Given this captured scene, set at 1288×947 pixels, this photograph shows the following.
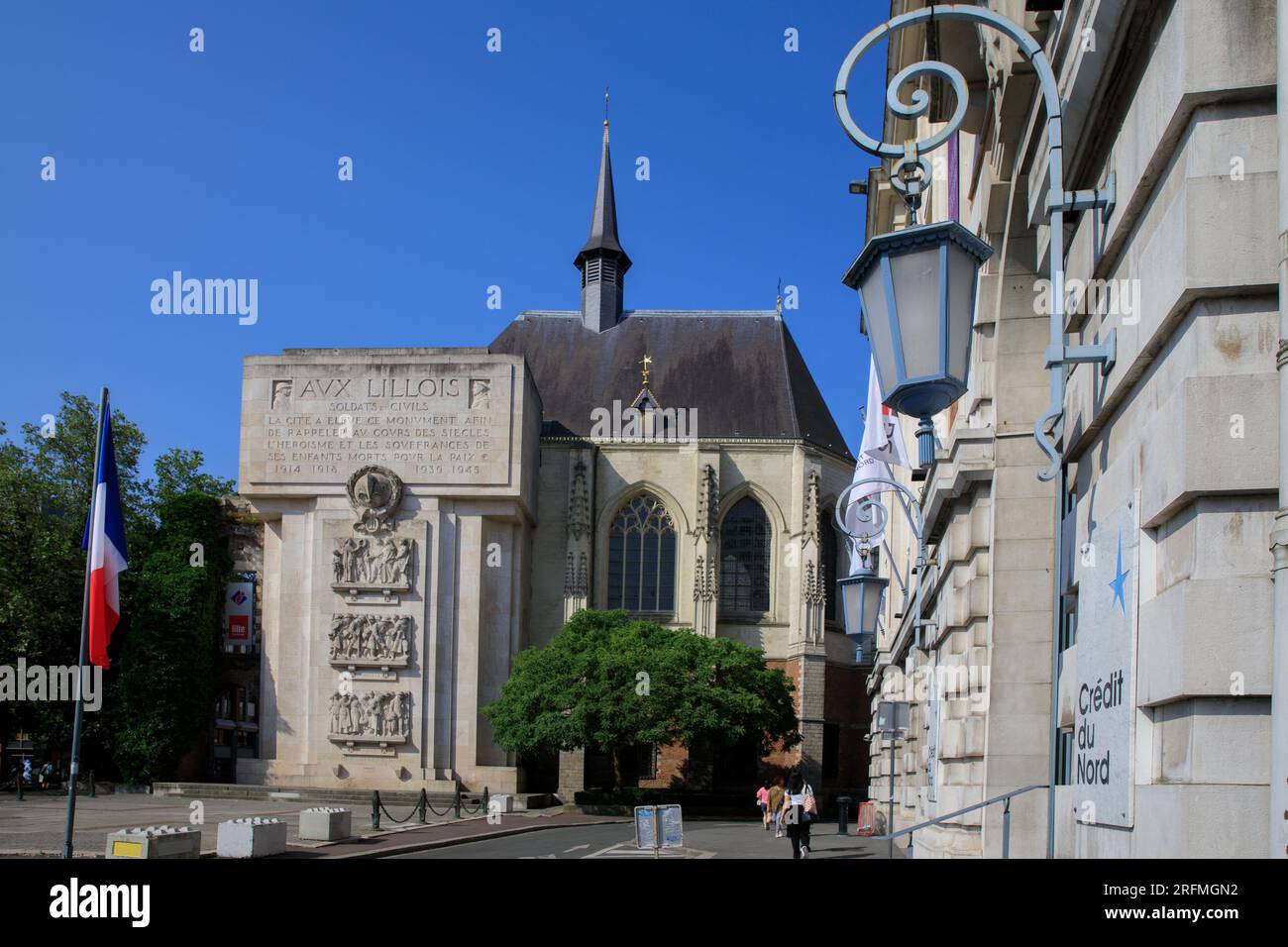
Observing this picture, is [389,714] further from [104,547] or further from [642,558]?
[104,547]

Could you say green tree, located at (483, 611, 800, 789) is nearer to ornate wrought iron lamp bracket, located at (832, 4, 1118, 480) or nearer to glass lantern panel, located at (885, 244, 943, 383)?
ornate wrought iron lamp bracket, located at (832, 4, 1118, 480)

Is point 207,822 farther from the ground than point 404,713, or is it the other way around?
point 404,713

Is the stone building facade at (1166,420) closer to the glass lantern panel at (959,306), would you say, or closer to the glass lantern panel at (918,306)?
the glass lantern panel at (959,306)

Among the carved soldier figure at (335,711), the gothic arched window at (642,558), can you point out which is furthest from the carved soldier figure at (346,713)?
the gothic arched window at (642,558)

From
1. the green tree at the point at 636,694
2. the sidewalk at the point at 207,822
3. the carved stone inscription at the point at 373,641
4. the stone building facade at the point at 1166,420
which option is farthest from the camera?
the carved stone inscription at the point at 373,641

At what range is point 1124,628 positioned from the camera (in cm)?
A: 528

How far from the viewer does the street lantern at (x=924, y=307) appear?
215 inches

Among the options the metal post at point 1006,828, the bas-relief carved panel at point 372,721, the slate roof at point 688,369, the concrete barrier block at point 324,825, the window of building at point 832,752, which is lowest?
the window of building at point 832,752

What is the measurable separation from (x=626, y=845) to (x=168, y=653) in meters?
28.0

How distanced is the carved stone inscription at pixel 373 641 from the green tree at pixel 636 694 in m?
4.26

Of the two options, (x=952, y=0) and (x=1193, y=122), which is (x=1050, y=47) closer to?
(x=1193, y=122)

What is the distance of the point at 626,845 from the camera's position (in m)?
25.7

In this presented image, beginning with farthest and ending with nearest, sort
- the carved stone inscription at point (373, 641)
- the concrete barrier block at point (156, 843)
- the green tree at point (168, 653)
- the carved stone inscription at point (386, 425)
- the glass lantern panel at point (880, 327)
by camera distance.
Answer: the carved stone inscription at point (386, 425)
the carved stone inscription at point (373, 641)
the green tree at point (168, 653)
the concrete barrier block at point (156, 843)
the glass lantern panel at point (880, 327)

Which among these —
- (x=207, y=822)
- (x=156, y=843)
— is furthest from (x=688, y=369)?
(x=156, y=843)
